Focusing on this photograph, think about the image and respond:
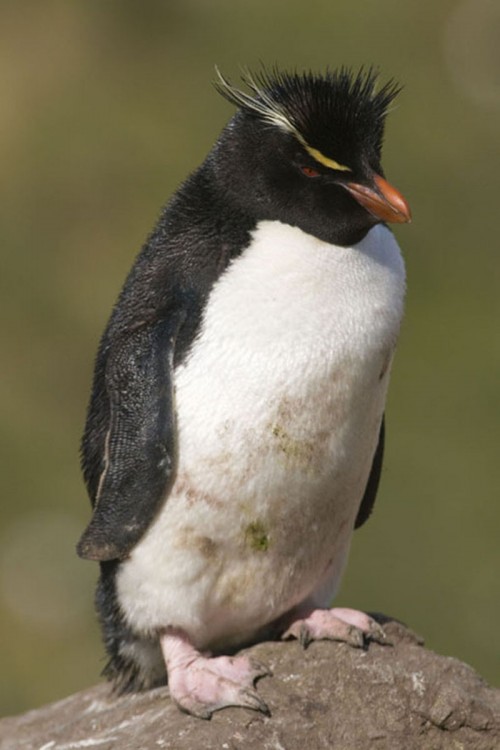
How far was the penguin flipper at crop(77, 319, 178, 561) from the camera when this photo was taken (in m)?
3.22

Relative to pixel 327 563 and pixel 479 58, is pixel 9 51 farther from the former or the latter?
pixel 327 563

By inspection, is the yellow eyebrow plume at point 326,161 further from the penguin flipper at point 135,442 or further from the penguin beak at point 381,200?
the penguin flipper at point 135,442

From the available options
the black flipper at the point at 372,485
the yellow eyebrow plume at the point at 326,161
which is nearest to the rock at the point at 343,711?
the black flipper at the point at 372,485

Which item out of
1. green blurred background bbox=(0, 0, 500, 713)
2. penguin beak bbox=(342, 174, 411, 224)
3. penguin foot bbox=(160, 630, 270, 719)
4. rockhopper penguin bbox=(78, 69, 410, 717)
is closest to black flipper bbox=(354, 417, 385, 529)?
rockhopper penguin bbox=(78, 69, 410, 717)

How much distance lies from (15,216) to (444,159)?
2.20m

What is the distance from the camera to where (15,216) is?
8797 millimetres

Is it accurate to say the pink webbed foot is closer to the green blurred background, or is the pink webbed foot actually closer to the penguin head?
the penguin head

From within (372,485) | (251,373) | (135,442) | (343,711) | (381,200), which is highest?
(381,200)

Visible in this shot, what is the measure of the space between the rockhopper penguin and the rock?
44 millimetres

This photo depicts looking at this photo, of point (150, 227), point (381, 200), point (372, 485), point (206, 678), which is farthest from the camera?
point (150, 227)

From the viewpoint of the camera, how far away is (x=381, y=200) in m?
3.13

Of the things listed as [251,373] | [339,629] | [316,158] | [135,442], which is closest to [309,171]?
[316,158]

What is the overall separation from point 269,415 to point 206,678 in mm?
511

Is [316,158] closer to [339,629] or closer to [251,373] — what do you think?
[251,373]
